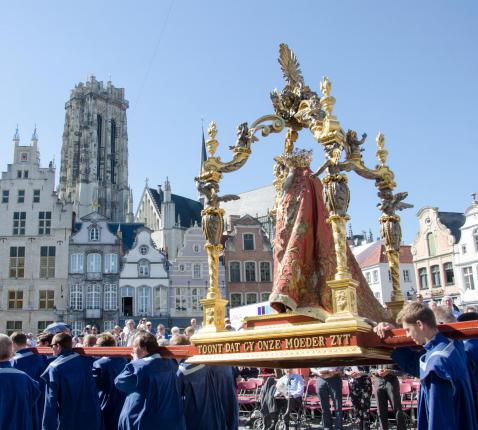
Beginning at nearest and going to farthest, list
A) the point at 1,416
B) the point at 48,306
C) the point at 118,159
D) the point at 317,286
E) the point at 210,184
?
1. the point at 1,416
2. the point at 317,286
3. the point at 210,184
4. the point at 48,306
5. the point at 118,159

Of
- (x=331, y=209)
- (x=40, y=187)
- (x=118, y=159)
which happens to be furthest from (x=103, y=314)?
(x=118, y=159)

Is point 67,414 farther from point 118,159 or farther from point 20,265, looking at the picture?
point 118,159

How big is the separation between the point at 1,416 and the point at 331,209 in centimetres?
395

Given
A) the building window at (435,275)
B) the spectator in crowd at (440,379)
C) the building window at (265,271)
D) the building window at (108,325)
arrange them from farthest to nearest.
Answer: the building window at (265,271) → the building window at (108,325) → the building window at (435,275) → the spectator in crowd at (440,379)

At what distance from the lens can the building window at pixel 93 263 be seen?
37688 millimetres

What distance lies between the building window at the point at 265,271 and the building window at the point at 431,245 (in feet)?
39.6

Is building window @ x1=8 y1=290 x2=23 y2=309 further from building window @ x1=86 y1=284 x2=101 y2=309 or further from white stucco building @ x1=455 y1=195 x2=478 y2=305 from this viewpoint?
white stucco building @ x1=455 y1=195 x2=478 y2=305

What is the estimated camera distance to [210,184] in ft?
23.6

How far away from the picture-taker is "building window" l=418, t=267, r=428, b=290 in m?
36.8

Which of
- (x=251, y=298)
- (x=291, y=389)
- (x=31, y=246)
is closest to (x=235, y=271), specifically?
(x=251, y=298)

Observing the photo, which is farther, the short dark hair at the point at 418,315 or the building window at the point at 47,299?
the building window at the point at 47,299

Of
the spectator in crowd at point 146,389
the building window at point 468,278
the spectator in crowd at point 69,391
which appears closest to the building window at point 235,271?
the building window at point 468,278

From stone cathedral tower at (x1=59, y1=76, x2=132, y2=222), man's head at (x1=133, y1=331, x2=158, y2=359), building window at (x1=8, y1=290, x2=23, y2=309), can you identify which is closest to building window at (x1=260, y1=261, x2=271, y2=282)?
building window at (x1=8, y1=290, x2=23, y2=309)

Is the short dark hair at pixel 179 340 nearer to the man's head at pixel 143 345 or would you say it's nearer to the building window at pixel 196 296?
the man's head at pixel 143 345
